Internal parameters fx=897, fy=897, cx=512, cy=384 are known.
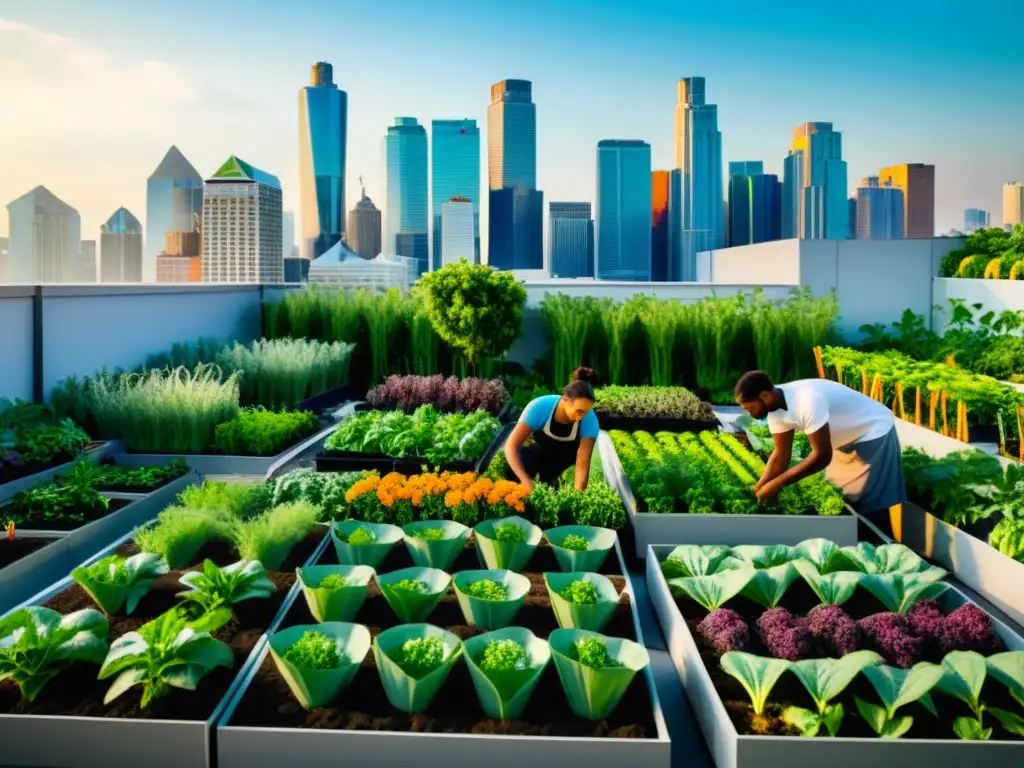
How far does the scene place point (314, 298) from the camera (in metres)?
11.1

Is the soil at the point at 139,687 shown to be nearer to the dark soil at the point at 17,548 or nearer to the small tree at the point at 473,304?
the dark soil at the point at 17,548

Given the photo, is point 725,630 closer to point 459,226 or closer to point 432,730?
point 432,730

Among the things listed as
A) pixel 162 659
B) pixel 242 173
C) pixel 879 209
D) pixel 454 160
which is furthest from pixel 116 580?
pixel 454 160

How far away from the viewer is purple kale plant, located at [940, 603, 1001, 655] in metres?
3.17

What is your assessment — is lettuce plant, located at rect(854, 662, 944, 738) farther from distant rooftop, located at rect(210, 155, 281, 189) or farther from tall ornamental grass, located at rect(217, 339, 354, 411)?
distant rooftop, located at rect(210, 155, 281, 189)

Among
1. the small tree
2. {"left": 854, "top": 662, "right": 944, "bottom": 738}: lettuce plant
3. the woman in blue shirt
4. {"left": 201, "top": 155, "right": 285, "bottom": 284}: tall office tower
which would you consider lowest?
{"left": 854, "top": 662, "right": 944, "bottom": 738}: lettuce plant

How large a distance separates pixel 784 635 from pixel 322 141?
6347 cm

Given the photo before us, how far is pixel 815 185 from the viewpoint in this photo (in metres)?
52.2

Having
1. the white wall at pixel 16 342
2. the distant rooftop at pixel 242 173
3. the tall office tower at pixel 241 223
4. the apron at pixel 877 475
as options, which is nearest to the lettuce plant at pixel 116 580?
Result: the white wall at pixel 16 342

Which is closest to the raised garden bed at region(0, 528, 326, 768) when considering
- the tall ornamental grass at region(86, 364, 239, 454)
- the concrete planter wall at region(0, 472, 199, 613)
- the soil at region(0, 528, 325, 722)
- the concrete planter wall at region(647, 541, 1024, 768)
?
the soil at region(0, 528, 325, 722)

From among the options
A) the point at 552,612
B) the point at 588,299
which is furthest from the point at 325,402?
the point at 552,612

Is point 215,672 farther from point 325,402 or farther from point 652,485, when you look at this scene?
point 325,402

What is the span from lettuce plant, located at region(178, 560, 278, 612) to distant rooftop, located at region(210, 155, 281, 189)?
20.0m

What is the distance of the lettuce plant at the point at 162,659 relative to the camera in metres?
2.80
